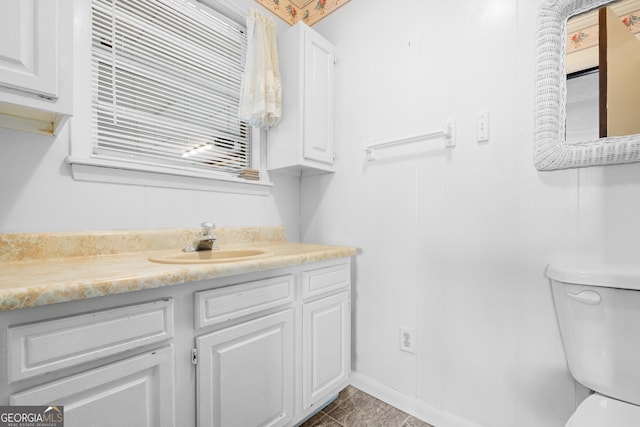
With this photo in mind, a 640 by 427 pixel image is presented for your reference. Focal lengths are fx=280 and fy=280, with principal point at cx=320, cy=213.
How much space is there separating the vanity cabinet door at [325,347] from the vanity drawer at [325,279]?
5cm

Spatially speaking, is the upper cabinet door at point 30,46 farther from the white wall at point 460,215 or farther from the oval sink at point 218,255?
the white wall at point 460,215

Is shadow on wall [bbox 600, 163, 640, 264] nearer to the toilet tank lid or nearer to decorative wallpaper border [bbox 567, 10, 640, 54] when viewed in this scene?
the toilet tank lid

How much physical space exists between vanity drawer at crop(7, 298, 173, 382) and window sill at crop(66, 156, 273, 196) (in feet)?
2.33

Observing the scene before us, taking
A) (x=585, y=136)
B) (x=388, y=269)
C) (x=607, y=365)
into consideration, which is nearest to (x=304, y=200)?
(x=388, y=269)

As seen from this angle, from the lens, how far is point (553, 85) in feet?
3.50

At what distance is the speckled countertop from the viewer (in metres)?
0.63

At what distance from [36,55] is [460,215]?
1.61 metres

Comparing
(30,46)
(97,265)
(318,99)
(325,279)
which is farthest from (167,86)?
(325,279)

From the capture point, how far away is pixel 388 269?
155 centimetres

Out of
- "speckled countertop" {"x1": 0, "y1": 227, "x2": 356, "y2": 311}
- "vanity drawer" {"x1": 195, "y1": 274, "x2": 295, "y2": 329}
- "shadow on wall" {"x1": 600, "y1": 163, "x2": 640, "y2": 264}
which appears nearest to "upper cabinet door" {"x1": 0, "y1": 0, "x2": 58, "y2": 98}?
"speckled countertop" {"x1": 0, "y1": 227, "x2": 356, "y2": 311}

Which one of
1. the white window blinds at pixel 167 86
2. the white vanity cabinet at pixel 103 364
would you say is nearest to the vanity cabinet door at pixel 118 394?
the white vanity cabinet at pixel 103 364

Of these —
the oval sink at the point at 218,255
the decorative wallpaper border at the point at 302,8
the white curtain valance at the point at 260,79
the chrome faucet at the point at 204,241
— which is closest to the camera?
the oval sink at the point at 218,255

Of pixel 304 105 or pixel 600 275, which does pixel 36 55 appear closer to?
pixel 304 105

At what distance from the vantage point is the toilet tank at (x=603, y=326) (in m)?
0.85
